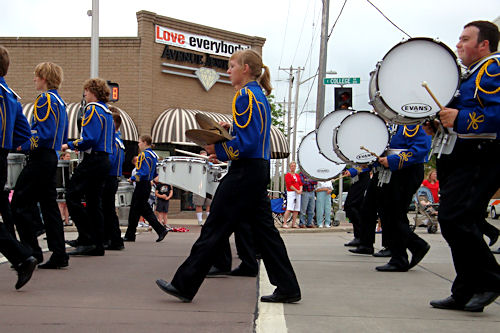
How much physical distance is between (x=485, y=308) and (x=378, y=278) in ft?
5.42

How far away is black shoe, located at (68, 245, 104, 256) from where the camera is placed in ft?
24.9

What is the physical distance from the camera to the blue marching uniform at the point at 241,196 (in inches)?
179

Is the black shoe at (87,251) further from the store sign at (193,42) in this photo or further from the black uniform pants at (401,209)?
the store sign at (193,42)

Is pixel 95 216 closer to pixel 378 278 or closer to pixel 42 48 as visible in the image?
pixel 378 278

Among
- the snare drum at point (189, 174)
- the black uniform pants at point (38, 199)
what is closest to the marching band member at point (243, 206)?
the black uniform pants at point (38, 199)

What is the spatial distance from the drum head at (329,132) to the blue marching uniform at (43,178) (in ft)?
14.8

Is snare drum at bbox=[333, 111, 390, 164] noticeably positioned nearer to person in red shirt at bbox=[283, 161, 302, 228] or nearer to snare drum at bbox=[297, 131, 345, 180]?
snare drum at bbox=[297, 131, 345, 180]

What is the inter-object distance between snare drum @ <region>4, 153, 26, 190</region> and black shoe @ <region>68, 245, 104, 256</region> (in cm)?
126

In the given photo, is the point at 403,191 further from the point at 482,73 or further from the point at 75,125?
the point at 75,125

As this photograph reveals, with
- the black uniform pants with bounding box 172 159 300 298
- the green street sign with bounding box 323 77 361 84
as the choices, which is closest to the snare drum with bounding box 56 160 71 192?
the black uniform pants with bounding box 172 159 300 298

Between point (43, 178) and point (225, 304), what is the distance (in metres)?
2.54

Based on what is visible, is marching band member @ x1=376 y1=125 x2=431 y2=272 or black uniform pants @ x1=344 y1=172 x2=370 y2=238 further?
black uniform pants @ x1=344 y1=172 x2=370 y2=238

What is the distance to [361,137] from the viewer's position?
26.1 ft

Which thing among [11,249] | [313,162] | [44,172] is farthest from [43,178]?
[313,162]
